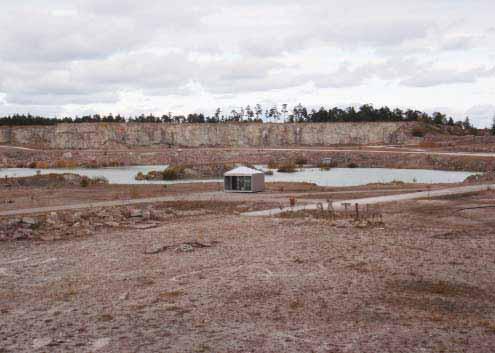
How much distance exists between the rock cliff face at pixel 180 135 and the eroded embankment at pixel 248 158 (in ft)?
78.8

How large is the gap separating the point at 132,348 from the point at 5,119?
15777 cm

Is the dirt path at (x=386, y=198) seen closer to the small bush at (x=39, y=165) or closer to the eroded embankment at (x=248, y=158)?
the eroded embankment at (x=248, y=158)

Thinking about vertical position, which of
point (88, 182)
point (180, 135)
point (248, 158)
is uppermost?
point (180, 135)

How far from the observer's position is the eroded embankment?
230 feet

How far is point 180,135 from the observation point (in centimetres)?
13100

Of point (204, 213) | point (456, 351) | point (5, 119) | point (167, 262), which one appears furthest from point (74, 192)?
point (5, 119)

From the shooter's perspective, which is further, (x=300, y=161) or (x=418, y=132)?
(x=418, y=132)

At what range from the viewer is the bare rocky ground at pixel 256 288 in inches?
440

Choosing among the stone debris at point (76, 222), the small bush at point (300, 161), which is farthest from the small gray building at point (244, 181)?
the small bush at point (300, 161)

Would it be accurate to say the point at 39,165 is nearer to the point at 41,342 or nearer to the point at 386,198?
the point at 386,198

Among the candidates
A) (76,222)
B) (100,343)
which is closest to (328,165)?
(76,222)

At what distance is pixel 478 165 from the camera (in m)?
64.1

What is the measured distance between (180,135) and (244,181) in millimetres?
95470

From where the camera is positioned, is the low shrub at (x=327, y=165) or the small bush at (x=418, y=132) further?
the small bush at (x=418, y=132)
